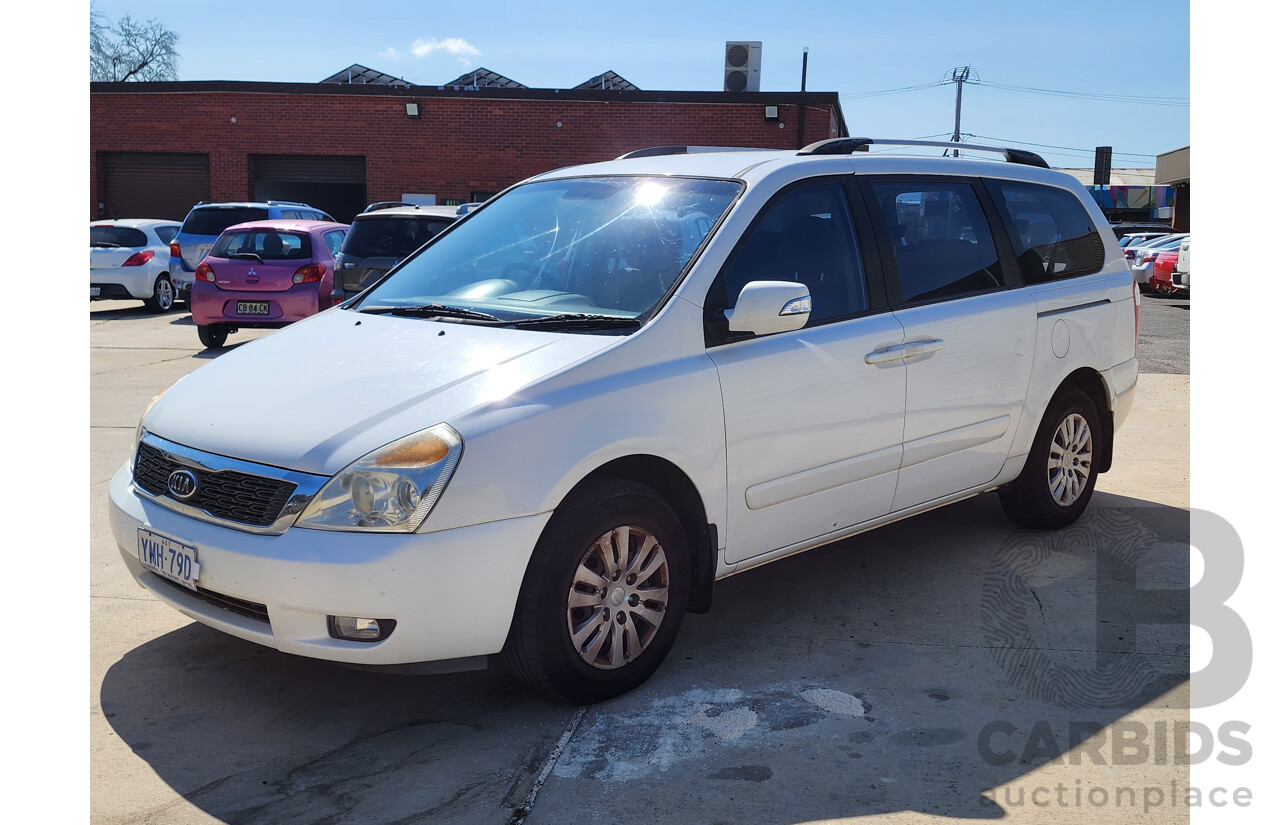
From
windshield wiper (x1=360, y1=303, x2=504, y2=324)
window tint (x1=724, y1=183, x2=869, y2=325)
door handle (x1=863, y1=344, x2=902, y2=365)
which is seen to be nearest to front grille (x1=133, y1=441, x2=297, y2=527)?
windshield wiper (x1=360, y1=303, x2=504, y2=324)

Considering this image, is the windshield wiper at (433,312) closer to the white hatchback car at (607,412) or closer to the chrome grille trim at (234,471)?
the white hatchback car at (607,412)

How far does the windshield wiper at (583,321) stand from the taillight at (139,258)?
16453 millimetres

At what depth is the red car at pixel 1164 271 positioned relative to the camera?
25.8 meters

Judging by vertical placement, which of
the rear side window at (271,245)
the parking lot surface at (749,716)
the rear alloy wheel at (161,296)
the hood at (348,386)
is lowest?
the parking lot surface at (749,716)

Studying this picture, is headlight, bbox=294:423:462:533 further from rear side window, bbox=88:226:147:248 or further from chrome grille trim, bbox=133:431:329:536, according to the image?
rear side window, bbox=88:226:147:248

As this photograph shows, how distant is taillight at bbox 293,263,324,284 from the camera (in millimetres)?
13078

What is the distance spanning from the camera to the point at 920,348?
4637 millimetres

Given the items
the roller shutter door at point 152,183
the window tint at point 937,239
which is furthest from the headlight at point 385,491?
the roller shutter door at point 152,183

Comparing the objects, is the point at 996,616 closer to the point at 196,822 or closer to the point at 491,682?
the point at 491,682

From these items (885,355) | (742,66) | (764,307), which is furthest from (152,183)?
(764,307)

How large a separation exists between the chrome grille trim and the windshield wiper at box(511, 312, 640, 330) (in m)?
1.03

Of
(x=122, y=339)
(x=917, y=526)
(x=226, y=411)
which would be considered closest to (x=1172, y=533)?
(x=917, y=526)

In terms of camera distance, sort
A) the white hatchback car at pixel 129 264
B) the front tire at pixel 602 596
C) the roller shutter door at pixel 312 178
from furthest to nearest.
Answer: the roller shutter door at pixel 312 178, the white hatchback car at pixel 129 264, the front tire at pixel 602 596

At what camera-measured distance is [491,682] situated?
3.99 meters
